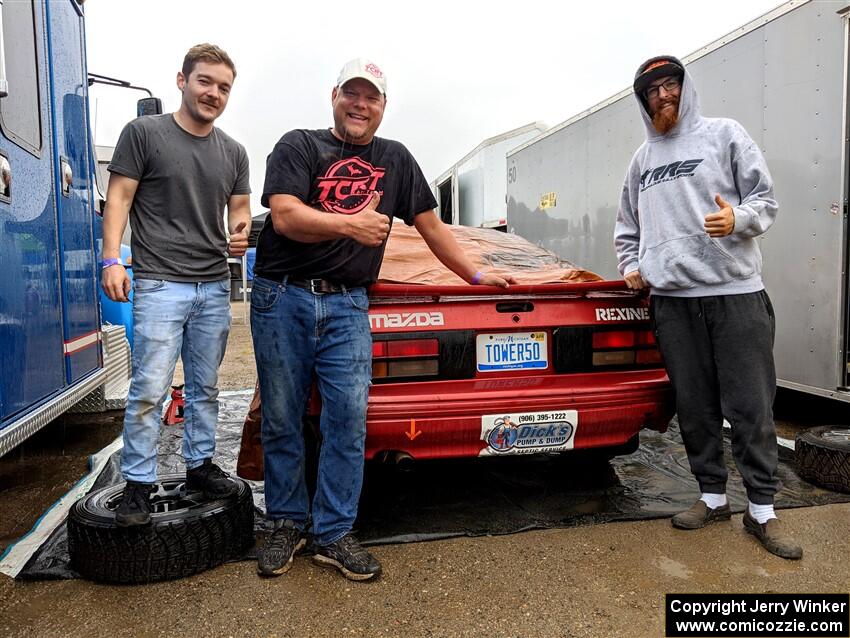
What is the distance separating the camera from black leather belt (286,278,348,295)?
2500 millimetres

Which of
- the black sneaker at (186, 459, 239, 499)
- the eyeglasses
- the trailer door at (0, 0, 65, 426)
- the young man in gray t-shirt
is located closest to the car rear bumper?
the black sneaker at (186, 459, 239, 499)

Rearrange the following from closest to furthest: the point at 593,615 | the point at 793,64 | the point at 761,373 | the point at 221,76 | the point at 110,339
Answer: the point at 593,615, the point at 221,76, the point at 761,373, the point at 793,64, the point at 110,339

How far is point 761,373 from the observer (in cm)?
270

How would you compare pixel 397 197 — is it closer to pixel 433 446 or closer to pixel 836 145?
pixel 433 446

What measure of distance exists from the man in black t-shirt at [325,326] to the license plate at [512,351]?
56 cm

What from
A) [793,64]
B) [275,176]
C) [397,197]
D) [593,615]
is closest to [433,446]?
[593,615]

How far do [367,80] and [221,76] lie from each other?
2.01 ft

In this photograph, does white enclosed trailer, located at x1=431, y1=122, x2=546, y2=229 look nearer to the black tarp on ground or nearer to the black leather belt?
the black tarp on ground

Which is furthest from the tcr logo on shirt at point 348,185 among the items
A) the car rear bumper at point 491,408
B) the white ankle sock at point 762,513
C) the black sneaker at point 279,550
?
the white ankle sock at point 762,513

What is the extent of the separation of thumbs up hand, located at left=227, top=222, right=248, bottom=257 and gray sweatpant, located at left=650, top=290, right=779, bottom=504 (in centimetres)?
188

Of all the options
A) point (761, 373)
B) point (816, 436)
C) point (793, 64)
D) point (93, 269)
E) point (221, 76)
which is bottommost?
point (816, 436)

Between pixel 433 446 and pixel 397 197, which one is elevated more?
pixel 397 197

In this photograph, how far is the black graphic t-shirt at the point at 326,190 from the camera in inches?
95.1

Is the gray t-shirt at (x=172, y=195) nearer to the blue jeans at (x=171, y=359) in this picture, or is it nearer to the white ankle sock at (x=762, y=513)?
the blue jeans at (x=171, y=359)
